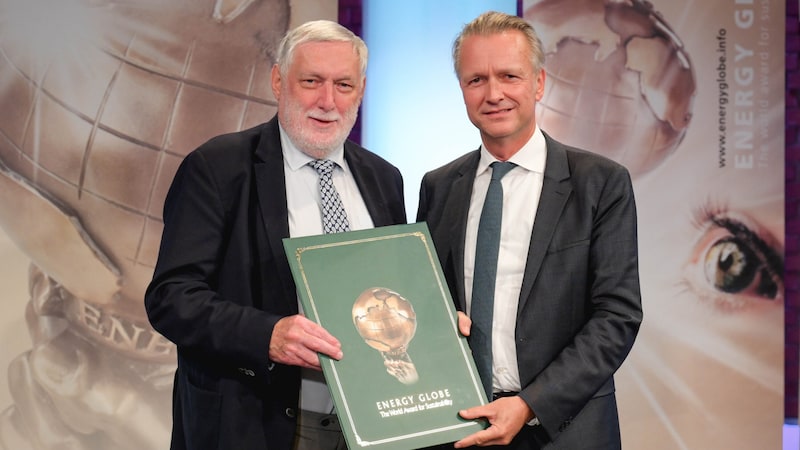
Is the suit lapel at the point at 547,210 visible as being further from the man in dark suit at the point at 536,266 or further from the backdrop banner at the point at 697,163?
the backdrop banner at the point at 697,163

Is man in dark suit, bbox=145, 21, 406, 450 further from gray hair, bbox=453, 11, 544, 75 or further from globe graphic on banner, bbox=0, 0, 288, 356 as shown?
globe graphic on banner, bbox=0, 0, 288, 356

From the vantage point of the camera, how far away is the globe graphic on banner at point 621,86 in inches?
157

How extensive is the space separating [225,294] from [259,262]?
0.40 ft

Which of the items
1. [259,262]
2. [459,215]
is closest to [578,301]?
[459,215]

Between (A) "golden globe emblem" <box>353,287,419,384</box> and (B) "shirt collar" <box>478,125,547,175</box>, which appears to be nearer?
(A) "golden globe emblem" <box>353,287,419,384</box>

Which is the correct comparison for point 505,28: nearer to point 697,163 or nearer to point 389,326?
point 389,326

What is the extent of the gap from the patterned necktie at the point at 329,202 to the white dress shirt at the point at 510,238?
0.35 metres

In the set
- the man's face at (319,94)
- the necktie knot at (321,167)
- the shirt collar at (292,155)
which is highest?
the man's face at (319,94)

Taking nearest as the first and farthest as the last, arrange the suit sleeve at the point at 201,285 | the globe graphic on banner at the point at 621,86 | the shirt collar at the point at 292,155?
the suit sleeve at the point at 201,285 < the shirt collar at the point at 292,155 < the globe graphic on banner at the point at 621,86

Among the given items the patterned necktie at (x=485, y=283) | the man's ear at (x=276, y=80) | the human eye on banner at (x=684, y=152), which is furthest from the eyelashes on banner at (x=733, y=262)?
the man's ear at (x=276, y=80)

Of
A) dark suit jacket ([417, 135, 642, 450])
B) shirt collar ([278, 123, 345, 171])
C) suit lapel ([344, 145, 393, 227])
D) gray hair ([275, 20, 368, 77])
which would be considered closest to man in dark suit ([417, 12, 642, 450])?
dark suit jacket ([417, 135, 642, 450])

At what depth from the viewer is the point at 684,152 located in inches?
157

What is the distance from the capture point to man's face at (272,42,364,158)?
7.72ft

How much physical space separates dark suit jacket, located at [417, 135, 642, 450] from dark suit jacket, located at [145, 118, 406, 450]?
1.66 ft
